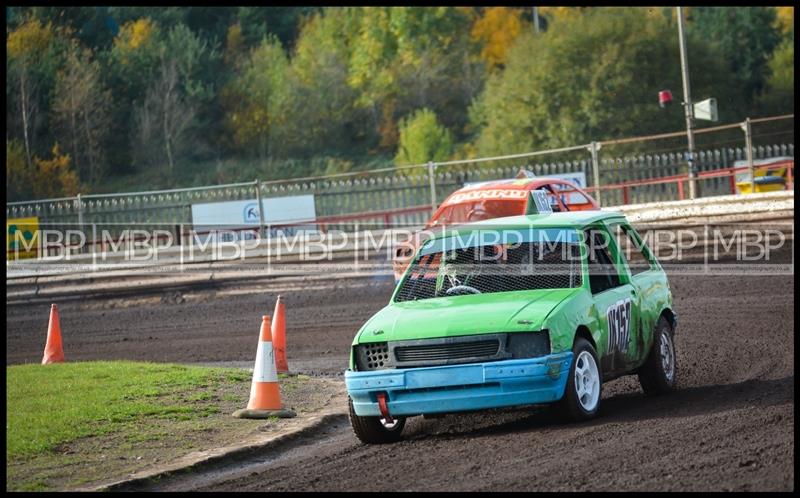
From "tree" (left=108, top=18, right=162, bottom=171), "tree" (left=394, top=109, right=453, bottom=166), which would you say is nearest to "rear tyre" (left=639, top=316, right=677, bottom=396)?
"tree" (left=394, top=109, right=453, bottom=166)

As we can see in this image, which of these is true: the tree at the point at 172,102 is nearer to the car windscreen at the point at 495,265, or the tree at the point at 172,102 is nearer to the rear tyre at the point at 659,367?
the car windscreen at the point at 495,265

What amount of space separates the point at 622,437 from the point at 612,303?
174 cm

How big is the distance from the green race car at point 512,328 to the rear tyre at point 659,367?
1 centimetres

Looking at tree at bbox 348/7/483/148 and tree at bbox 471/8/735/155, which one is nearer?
tree at bbox 471/8/735/155

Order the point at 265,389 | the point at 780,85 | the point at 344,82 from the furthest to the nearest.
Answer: the point at 344,82
the point at 780,85
the point at 265,389

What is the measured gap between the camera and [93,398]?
1055cm

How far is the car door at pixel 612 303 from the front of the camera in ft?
28.8

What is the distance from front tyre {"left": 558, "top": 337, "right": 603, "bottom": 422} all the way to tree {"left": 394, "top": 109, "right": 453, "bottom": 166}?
145ft

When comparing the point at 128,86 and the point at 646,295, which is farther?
the point at 128,86

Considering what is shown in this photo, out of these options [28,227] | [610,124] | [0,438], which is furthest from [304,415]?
[610,124]

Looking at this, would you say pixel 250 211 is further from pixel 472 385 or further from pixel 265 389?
pixel 472 385

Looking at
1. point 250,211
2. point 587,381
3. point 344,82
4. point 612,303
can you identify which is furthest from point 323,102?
point 587,381

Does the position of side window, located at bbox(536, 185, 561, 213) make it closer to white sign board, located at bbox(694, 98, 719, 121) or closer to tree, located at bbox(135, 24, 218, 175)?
white sign board, located at bbox(694, 98, 719, 121)

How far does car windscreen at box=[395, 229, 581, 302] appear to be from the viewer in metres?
8.99
